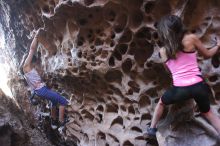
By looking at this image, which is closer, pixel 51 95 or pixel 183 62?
pixel 183 62

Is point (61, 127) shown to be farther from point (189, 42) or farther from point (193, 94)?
point (189, 42)

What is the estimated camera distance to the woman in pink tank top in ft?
9.05

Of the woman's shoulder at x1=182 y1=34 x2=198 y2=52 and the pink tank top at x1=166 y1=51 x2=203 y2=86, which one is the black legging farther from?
the woman's shoulder at x1=182 y1=34 x2=198 y2=52

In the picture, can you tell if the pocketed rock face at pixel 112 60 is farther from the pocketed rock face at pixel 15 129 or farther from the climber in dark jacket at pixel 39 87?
the pocketed rock face at pixel 15 129

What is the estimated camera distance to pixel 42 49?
177 inches

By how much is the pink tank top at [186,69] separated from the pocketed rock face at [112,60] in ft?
1.27

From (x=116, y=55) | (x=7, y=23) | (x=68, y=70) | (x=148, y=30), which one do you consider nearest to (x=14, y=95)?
(x=7, y=23)

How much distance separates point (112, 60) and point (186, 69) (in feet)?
3.41

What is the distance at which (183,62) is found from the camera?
2.86m

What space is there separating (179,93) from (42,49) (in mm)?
2263

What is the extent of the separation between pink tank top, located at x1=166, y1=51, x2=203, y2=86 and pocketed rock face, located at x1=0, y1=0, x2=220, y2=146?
386mm

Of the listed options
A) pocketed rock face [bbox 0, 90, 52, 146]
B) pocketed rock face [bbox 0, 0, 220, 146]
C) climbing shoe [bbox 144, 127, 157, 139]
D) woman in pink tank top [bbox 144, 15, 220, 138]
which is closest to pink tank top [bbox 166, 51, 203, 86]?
woman in pink tank top [bbox 144, 15, 220, 138]

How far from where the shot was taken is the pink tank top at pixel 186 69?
2826 millimetres

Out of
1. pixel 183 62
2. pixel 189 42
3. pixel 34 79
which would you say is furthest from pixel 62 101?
pixel 189 42
